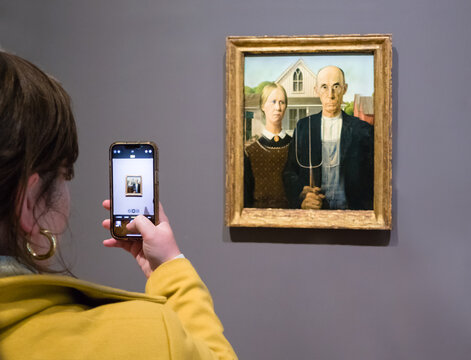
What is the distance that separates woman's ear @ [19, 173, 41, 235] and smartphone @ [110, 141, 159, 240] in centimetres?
34

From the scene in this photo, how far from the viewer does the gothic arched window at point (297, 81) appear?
1.26m

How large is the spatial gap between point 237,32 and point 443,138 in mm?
775

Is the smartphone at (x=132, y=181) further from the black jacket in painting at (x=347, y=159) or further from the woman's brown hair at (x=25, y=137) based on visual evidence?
the black jacket in painting at (x=347, y=159)

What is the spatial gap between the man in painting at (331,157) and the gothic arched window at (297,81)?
5cm

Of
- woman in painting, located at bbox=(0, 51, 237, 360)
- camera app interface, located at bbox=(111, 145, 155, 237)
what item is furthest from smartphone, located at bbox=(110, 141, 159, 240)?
woman in painting, located at bbox=(0, 51, 237, 360)

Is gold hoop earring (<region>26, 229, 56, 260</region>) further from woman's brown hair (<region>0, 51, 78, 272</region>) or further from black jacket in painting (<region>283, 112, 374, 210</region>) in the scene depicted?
black jacket in painting (<region>283, 112, 374, 210</region>)

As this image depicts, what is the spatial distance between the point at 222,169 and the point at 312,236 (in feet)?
1.27

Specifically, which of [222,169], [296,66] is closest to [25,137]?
[222,169]

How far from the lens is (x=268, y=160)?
1.29 metres

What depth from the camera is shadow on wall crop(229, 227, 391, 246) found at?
4.16ft

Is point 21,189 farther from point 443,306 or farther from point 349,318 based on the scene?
point 443,306

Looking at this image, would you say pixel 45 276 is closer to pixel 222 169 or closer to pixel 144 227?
pixel 144 227

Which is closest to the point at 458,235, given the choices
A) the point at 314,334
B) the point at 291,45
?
the point at 314,334

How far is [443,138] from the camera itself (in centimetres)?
124
